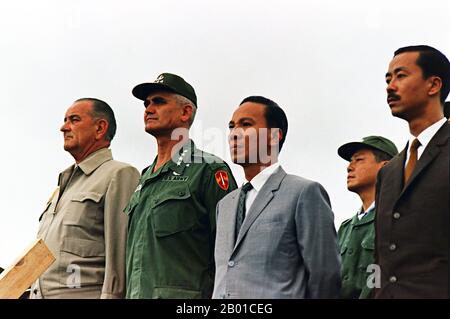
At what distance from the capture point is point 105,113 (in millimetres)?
7586

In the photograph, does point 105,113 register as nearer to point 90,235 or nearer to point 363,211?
point 90,235

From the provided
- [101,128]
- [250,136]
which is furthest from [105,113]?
[250,136]

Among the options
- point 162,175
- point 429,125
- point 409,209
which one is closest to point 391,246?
point 409,209

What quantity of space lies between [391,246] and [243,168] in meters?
1.36

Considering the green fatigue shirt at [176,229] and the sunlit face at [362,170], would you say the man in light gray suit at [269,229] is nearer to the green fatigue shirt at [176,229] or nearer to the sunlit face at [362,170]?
the green fatigue shirt at [176,229]

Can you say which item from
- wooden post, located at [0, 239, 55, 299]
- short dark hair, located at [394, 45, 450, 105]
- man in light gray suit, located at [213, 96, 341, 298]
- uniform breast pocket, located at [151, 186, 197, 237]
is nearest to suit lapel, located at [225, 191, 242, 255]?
man in light gray suit, located at [213, 96, 341, 298]

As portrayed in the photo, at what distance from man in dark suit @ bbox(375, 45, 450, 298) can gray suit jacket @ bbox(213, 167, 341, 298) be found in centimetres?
35

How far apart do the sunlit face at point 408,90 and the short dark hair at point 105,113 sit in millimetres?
2881

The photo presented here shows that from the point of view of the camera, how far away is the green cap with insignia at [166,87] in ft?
22.8

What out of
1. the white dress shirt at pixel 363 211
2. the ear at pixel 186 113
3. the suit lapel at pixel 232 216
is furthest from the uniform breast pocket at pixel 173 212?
the white dress shirt at pixel 363 211

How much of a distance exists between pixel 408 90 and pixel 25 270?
10.2 ft

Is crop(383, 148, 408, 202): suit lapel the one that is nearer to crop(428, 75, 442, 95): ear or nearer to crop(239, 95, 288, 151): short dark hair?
crop(428, 75, 442, 95): ear

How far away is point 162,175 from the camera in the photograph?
6.75 metres

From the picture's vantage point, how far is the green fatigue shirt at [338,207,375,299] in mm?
6484
